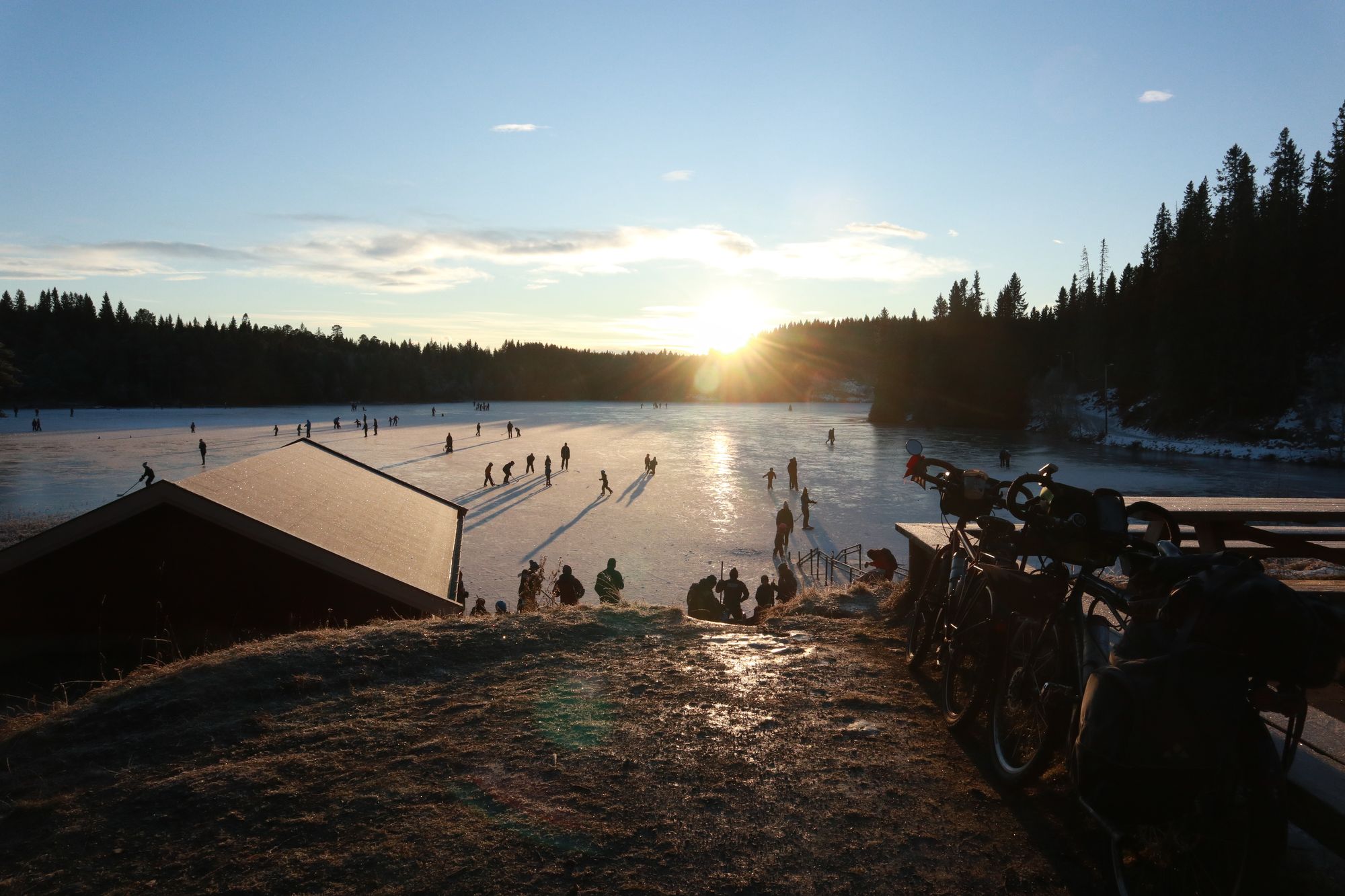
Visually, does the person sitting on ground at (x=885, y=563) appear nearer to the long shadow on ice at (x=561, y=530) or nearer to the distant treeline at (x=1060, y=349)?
the long shadow on ice at (x=561, y=530)

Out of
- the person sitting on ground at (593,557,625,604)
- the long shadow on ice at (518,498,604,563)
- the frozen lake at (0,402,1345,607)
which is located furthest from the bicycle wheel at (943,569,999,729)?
the long shadow on ice at (518,498,604,563)

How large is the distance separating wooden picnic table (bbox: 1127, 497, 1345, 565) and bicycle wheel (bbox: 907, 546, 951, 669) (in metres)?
1.78

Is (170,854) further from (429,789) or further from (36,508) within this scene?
(36,508)

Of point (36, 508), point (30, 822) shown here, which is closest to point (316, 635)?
point (30, 822)

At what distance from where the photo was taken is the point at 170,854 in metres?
3.06

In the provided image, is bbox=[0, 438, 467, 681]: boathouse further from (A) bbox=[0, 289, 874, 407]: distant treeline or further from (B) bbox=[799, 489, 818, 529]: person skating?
(A) bbox=[0, 289, 874, 407]: distant treeline

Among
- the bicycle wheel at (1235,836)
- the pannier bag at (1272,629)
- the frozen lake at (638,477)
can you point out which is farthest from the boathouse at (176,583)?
the pannier bag at (1272,629)

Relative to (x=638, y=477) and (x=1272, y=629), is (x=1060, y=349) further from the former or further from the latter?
(x=1272, y=629)

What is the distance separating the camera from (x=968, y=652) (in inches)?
154

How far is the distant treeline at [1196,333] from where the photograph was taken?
6462 centimetres

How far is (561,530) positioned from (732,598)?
13.5 m

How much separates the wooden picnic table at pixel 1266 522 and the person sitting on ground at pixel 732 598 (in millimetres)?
6983

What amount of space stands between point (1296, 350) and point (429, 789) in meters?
83.2

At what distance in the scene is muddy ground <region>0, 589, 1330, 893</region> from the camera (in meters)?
2.92
